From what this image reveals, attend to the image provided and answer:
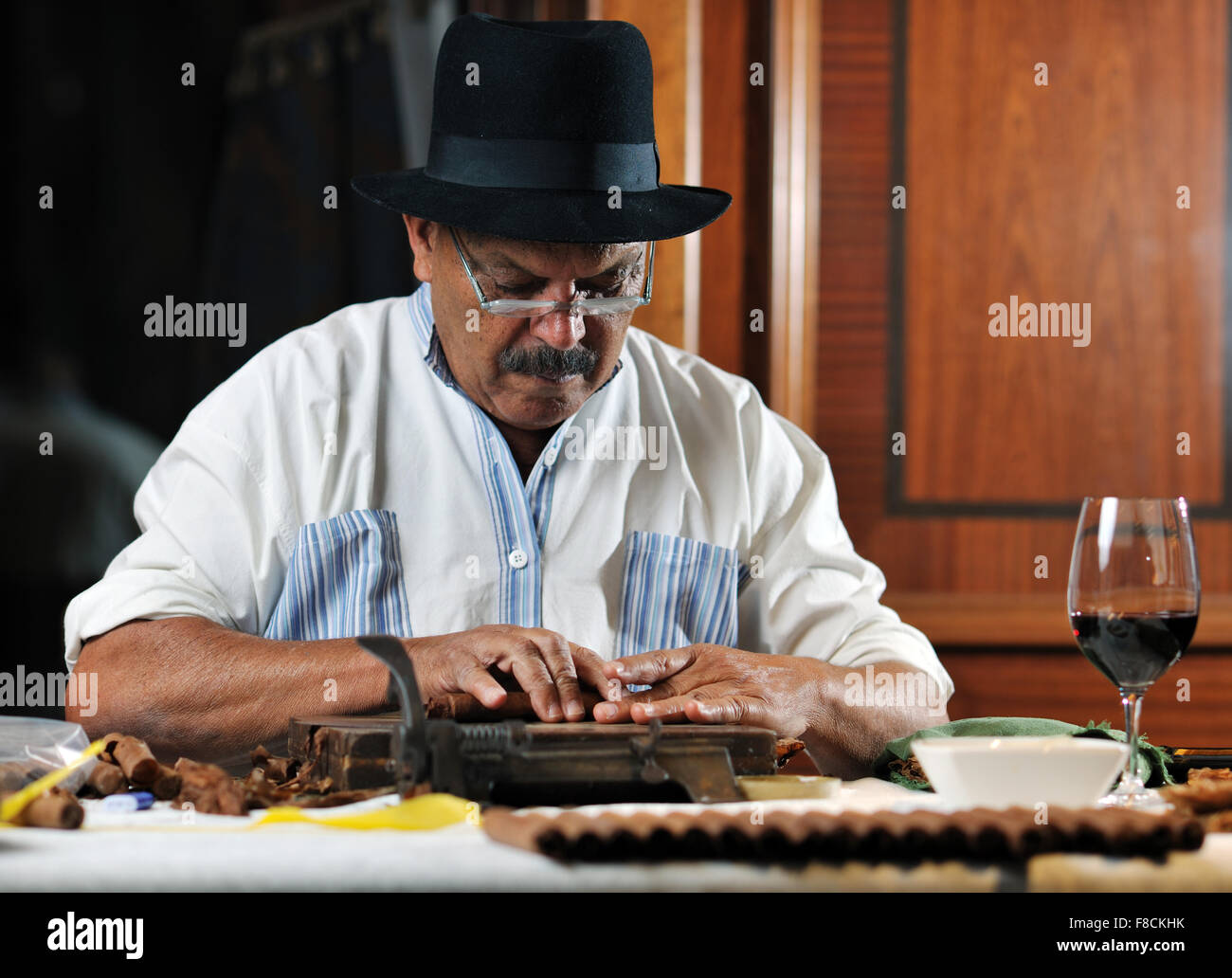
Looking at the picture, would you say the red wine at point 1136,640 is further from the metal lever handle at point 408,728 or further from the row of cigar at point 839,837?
the metal lever handle at point 408,728

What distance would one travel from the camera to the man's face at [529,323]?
1.87 m

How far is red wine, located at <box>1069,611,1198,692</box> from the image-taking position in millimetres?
1113

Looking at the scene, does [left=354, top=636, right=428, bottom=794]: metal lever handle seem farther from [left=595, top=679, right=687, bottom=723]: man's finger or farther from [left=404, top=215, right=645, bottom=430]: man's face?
[left=404, top=215, right=645, bottom=430]: man's face

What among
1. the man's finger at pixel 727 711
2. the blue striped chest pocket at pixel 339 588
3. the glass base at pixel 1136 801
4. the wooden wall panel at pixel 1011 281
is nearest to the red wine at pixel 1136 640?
the glass base at pixel 1136 801

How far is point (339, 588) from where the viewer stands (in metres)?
1.99

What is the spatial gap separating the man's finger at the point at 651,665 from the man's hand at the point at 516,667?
14 mm

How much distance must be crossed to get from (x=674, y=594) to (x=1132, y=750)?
105 centimetres

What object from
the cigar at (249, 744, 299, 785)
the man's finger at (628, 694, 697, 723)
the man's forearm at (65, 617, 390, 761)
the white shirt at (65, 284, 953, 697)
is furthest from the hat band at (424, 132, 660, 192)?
the cigar at (249, 744, 299, 785)

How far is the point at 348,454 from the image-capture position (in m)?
2.07

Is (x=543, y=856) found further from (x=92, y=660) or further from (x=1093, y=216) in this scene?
(x=1093, y=216)

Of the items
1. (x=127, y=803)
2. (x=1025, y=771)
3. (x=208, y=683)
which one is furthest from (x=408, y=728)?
(x=208, y=683)

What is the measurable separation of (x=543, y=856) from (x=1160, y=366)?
2437 mm
